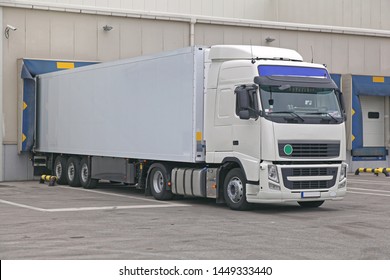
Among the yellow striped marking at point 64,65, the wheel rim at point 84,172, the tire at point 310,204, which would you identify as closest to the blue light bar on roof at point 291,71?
the tire at point 310,204

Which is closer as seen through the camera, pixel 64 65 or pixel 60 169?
pixel 60 169

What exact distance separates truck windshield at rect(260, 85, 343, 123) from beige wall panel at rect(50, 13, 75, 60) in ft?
42.1

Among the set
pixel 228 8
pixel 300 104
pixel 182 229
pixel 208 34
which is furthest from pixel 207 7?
pixel 182 229

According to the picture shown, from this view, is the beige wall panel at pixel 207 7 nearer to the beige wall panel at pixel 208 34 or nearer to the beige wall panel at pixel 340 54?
the beige wall panel at pixel 208 34

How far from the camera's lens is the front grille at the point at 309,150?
51.2ft

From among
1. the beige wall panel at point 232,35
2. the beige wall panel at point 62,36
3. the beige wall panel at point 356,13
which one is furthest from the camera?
the beige wall panel at point 356,13

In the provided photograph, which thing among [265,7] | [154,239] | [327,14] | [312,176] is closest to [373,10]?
[327,14]

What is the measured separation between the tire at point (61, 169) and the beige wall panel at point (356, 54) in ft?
44.4

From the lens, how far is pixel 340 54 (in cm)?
3188

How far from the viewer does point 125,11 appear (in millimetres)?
27688

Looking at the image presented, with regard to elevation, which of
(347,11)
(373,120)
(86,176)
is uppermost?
(347,11)

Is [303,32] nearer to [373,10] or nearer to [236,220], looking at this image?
[373,10]

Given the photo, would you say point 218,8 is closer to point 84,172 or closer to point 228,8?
point 228,8

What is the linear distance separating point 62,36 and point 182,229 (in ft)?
49.9
